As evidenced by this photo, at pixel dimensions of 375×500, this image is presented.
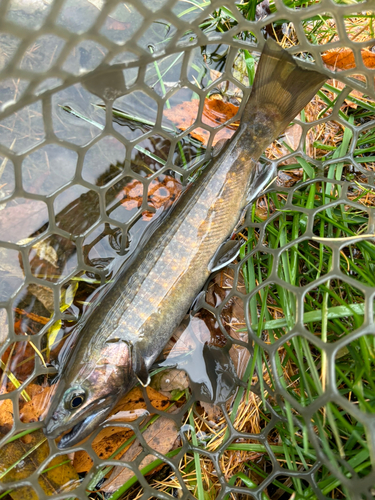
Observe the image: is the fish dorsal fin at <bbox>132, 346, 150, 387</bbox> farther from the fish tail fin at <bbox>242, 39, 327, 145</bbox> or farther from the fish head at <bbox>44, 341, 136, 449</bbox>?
the fish tail fin at <bbox>242, 39, 327, 145</bbox>

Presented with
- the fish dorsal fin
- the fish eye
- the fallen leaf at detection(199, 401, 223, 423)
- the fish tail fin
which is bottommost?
the fish eye

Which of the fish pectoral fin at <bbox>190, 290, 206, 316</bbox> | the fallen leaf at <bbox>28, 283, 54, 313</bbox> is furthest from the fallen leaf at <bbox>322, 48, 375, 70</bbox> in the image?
the fallen leaf at <bbox>28, 283, 54, 313</bbox>

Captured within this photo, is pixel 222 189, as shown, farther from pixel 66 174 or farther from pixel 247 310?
pixel 66 174

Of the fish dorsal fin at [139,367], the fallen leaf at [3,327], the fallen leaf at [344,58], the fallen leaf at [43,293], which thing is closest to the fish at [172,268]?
the fish dorsal fin at [139,367]

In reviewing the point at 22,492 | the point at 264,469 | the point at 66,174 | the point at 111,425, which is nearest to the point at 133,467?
the point at 111,425

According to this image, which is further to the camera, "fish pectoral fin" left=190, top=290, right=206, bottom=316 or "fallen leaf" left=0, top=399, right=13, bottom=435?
"fish pectoral fin" left=190, top=290, right=206, bottom=316

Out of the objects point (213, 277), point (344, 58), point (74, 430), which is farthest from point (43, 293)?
point (344, 58)

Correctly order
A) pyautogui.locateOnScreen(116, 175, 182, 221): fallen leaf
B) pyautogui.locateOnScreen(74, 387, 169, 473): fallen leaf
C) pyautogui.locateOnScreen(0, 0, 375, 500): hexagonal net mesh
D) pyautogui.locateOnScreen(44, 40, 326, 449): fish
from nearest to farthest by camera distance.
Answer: pyautogui.locateOnScreen(0, 0, 375, 500): hexagonal net mesh < pyautogui.locateOnScreen(44, 40, 326, 449): fish < pyautogui.locateOnScreen(74, 387, 169, 473): fallen leaf < pyautogui.locateOnScreen(116, 175, 182, 221): fallen leaf
